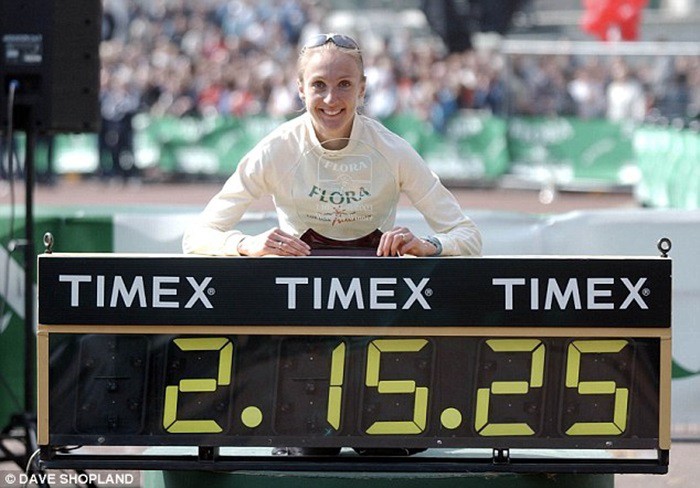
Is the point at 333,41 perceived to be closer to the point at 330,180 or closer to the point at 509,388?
the point at 330,180

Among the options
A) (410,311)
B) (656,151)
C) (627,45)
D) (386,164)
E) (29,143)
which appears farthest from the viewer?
(627,45)

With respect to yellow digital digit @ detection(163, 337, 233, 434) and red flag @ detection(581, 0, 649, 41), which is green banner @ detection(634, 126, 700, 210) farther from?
yellow digital digit @ detection(163, 337, 233, 434)

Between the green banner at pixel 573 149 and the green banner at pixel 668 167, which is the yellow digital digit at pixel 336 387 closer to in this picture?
the green banner at pixel 668 167

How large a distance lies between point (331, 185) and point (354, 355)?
66 cm

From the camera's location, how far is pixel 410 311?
4625 mm

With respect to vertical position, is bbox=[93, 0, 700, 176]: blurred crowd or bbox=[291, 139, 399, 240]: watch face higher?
bbox=[93, 0, 700, 176]: blurred crowd

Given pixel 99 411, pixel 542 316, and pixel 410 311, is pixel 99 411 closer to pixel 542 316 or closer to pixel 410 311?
pixel 410 311

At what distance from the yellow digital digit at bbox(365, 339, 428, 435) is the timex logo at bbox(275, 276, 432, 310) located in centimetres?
12

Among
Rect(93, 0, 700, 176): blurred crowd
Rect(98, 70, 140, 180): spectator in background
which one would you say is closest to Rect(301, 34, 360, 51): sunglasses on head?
Rect(93, 0, 700, 176): blurred crowd

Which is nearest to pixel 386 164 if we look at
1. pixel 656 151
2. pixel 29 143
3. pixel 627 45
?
pixel 29 143

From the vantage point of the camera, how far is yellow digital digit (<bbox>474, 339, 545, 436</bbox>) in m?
4.67

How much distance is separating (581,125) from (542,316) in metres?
21.9

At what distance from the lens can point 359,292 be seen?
4.62 m

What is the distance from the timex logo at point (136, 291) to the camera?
462cm
